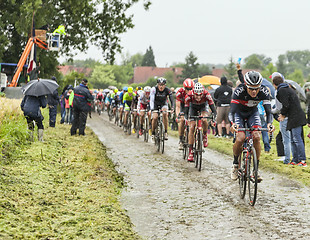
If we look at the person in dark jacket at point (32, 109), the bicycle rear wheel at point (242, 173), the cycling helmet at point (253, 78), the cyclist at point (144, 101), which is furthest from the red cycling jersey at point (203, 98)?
the cyclist at point (144, 101)

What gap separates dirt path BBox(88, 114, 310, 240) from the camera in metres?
6.00

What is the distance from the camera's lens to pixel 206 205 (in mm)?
7391

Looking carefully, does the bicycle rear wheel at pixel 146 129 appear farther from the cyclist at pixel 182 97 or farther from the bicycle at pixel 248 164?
the bicycle at pixel 248 164

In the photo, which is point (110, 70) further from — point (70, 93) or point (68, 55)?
point (70, 93)

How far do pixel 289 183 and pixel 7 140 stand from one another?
586 cm

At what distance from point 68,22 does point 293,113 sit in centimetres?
2635

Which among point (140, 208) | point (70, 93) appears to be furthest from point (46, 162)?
point (70, 93)

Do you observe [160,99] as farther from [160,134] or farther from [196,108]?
[196,108]

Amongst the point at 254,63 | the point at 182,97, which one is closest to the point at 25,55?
the point at 182,97

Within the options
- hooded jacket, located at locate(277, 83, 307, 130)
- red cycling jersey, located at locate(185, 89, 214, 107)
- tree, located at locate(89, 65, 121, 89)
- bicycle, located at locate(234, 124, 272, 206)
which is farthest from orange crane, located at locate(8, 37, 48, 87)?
tree, located at locate(89, 65, 121, 89)

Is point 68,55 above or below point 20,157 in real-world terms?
above

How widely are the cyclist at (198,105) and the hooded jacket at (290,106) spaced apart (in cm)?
154

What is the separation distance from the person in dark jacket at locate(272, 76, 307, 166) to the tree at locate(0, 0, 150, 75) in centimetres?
2055

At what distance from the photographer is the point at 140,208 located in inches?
287
